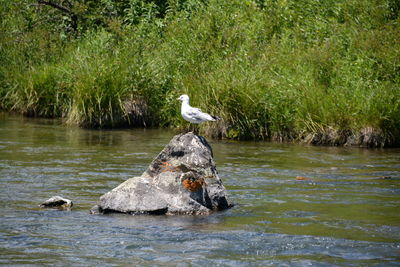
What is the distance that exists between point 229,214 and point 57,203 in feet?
7.93

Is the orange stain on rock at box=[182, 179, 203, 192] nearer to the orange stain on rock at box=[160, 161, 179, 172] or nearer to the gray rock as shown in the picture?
the orange stain on rock at box=[160, 161, 179, 172]

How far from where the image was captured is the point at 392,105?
54.9 feet

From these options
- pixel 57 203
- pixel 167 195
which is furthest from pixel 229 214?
pixel 57 203

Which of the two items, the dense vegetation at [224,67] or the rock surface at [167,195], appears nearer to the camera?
the rock surface at [167,195]

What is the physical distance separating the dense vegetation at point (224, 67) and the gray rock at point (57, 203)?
24.7ft

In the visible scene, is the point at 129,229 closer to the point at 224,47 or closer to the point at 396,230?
the point at 396,230

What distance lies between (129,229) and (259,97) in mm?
9215

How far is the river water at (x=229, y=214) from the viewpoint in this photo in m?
8.04

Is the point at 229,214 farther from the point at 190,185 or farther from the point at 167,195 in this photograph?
the point at 167,195

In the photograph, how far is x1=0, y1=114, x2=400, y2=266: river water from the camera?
26.4ft

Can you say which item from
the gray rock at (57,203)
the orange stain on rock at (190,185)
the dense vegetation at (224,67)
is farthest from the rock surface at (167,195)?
the dense vegetation at (224,67)

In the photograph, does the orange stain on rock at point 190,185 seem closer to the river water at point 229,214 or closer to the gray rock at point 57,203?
the river water at point 229,214

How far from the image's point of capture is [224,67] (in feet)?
61.6

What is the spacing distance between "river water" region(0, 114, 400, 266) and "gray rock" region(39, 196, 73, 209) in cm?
17
